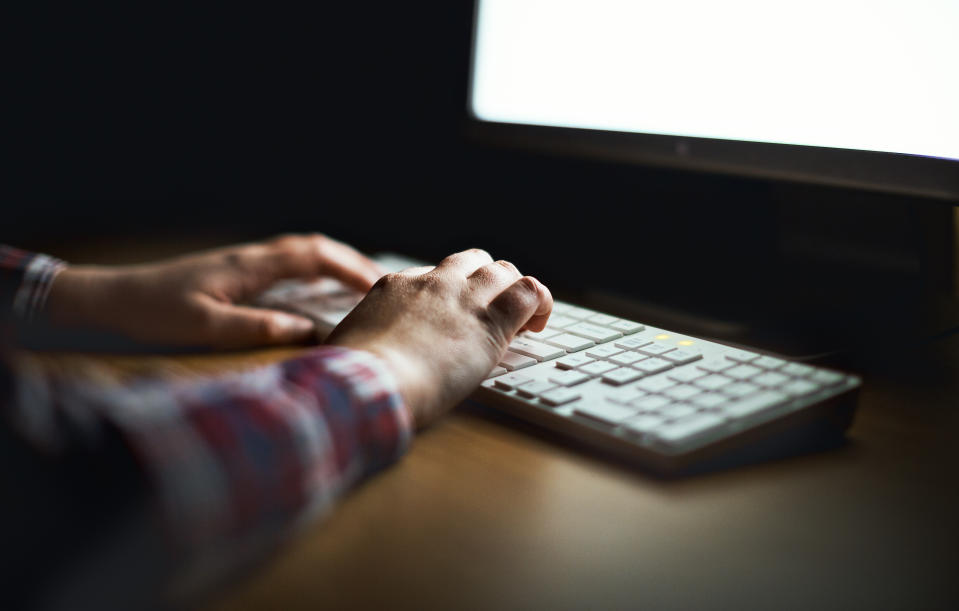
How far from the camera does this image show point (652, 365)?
1.44 ft

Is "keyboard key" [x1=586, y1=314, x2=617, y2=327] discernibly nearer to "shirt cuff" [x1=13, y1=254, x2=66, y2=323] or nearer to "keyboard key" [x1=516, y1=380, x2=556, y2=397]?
"keyboard key" [x1=516, y1=380, x2=556, y2=397]

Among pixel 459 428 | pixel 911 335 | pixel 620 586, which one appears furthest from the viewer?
pixel 911 335

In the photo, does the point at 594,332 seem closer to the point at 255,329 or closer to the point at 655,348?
the point at 655,348

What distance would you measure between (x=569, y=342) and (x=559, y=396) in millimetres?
85

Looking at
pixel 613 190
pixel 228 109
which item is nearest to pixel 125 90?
pixel 228 109

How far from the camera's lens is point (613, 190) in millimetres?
872

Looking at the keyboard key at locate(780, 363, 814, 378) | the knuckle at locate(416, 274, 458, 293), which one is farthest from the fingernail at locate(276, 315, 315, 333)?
the keyboard key at locate(780, 363, 814, 378)

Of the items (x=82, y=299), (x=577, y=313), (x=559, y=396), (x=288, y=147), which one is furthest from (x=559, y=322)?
(x=288, y=147)

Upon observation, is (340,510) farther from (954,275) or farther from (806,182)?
(954,275)

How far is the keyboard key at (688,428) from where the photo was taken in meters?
0.36

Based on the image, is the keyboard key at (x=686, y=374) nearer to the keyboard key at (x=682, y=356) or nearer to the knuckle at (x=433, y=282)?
the keyboard key at (x=682, y=356)

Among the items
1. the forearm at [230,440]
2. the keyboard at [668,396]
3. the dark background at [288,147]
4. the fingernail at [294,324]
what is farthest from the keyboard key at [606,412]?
the dark background at [288,147]

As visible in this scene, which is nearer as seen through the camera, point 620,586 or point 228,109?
point 620,586

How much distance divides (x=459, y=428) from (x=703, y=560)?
0.52 feet
